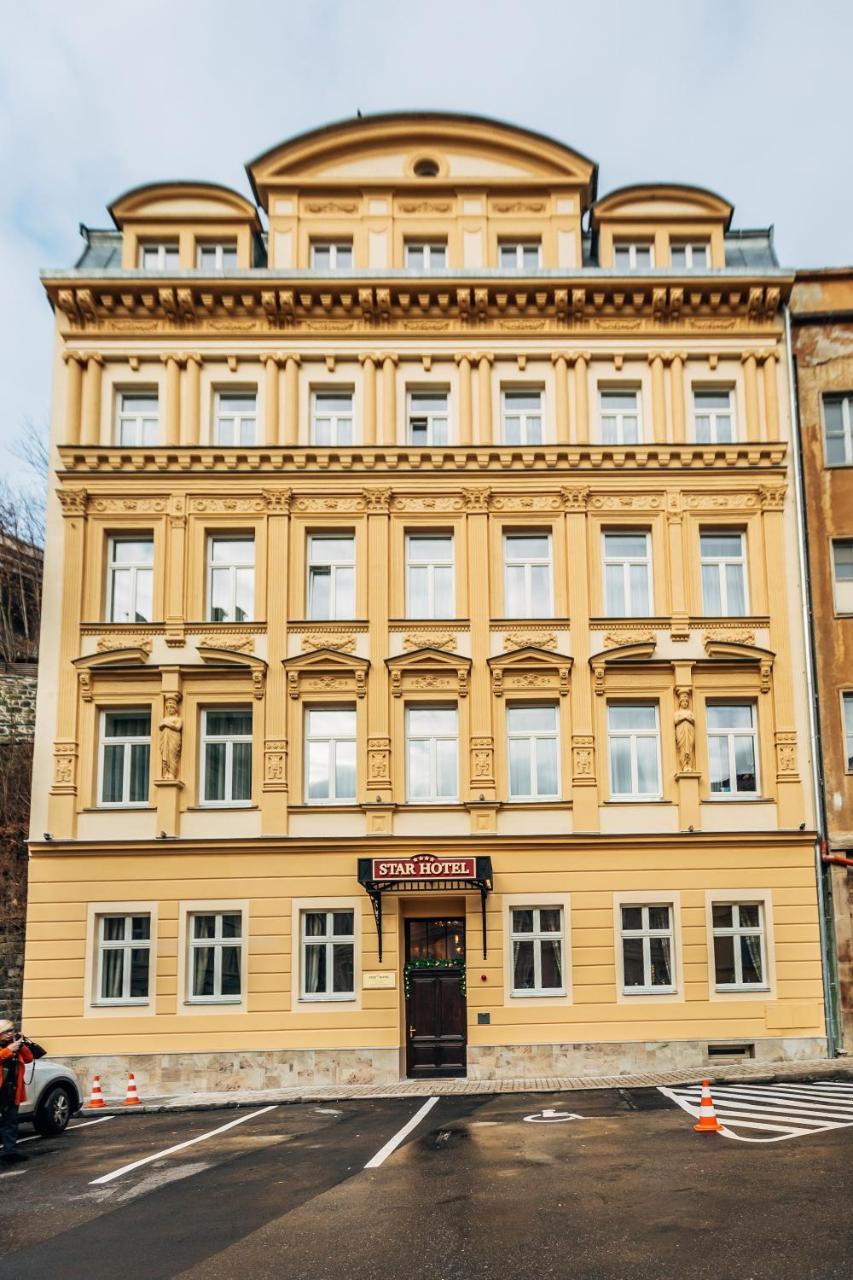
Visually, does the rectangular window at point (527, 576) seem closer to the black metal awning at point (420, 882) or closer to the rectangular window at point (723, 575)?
the rectangular window at point (723, 575)

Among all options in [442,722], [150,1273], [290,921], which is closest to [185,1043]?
[290,921]

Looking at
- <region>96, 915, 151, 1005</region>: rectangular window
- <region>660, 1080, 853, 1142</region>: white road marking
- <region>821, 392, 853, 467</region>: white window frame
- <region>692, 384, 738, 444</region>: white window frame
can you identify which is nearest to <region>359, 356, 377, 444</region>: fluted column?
<region>692, 384, 738, 444</region>: white window frame

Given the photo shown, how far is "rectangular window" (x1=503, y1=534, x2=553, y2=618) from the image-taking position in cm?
2409

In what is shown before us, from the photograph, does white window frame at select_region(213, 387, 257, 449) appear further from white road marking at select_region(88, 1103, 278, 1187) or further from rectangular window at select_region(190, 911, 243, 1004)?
white road marking at select_region(88, 1103, 278, 1187)

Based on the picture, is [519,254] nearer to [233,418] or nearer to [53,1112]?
[233,418]

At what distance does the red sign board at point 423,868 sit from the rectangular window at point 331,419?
29.8 feet

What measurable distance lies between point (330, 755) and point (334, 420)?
726 cm

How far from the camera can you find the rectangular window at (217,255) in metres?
25.7

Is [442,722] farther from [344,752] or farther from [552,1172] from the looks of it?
[552,1172]

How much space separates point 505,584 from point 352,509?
141 inches

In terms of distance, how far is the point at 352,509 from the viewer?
2420cm

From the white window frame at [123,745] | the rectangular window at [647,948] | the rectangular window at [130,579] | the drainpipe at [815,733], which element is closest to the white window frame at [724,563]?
the drainpipe at [815,733]

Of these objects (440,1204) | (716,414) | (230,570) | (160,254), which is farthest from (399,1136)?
(160,254)

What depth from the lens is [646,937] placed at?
22.5 m
